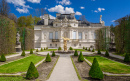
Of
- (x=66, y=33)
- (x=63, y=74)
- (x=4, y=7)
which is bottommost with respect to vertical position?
(x=63, y=74)

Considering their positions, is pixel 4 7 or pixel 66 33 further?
pixel 66 33

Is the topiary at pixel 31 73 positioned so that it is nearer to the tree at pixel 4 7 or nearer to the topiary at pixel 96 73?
the topiary at pixel 96 73

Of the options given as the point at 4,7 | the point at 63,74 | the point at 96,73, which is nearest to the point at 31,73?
the point at 63,74

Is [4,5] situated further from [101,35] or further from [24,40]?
[101,35]

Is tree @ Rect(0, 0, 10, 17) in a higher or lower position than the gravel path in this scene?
higher

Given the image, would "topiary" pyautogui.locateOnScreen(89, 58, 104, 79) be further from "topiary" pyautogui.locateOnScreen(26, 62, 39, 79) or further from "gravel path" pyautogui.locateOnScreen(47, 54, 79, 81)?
"topiary" pyautogui.locateOnScreen(26, 62, 39, 79)

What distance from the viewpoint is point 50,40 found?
132ft

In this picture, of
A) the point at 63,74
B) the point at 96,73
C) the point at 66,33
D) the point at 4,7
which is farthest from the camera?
the point at 66,33

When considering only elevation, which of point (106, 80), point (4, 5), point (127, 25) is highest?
point (4, 5)

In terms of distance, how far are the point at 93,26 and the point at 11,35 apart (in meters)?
34.7

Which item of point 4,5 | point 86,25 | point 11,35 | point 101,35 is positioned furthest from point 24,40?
point 86,25

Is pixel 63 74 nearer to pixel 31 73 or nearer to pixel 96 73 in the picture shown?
pixel 31 73

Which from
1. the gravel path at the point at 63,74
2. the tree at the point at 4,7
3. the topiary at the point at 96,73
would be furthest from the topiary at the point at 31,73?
the tree at the point at 4,7

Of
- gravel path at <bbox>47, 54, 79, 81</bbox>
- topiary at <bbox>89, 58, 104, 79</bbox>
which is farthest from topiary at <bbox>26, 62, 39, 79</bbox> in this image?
topiary at <bbox>89, 58, 104, 79</bbox>
